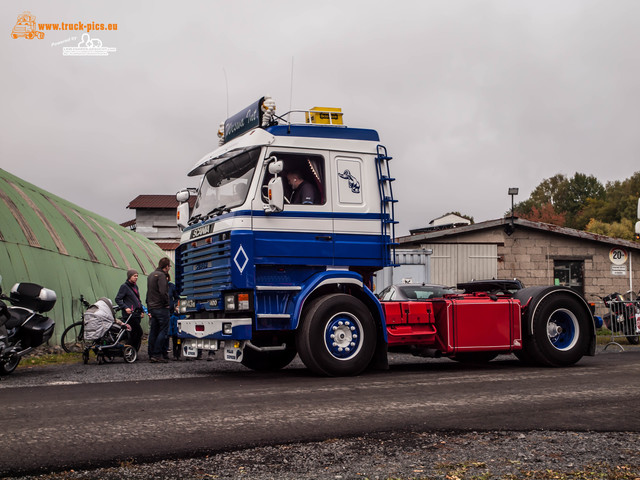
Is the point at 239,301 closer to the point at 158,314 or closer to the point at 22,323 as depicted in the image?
the point at 22,323

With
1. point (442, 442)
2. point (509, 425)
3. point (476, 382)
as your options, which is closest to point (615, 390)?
point (476, 382)

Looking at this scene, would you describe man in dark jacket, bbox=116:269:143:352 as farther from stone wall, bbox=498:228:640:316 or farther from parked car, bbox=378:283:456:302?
stone wall, bbox=498:228:640:316

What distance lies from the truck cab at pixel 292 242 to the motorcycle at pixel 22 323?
6.72ft

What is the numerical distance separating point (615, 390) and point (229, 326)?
14.9 feet

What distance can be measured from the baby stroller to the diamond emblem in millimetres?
4480

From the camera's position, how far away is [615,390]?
7512 millimetres

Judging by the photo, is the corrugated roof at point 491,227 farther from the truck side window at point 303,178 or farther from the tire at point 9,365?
the tire at point 9,365

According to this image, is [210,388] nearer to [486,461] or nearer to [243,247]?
[243,247]

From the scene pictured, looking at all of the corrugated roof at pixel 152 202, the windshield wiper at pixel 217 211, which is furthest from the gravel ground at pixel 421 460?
the corrugated roof at pixel 152 202

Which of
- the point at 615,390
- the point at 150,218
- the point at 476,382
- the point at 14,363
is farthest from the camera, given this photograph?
the point at 150,218

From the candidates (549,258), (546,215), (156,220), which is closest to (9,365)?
(549,258)

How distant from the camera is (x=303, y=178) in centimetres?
939

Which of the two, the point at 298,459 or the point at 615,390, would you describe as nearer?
the point at 298,459

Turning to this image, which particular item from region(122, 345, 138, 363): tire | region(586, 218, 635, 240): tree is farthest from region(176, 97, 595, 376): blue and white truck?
region(586, 218, 635, 240): tree
